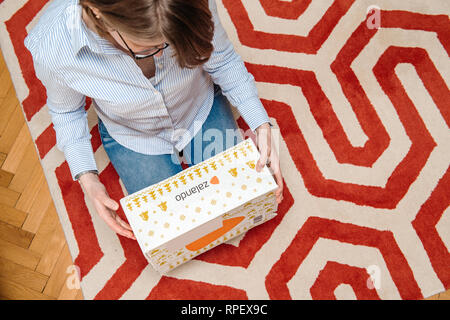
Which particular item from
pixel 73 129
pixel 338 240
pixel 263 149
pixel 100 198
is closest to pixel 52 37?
pixel 73 129

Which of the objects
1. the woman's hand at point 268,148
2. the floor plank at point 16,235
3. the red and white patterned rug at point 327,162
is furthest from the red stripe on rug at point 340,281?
the floor plank at point 16,235

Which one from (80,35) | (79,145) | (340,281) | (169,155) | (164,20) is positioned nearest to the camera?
(164,20)

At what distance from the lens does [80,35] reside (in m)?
0.59

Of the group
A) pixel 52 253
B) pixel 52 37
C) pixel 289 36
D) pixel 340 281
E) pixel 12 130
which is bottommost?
pixel 340 281

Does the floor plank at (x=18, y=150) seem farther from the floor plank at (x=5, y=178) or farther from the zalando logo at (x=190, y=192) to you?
the zalando logo at (x=190, y=192)

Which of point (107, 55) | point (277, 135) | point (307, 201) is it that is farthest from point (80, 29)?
point (307, 201)

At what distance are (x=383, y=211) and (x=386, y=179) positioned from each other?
0.33 ft

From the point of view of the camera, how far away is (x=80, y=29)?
23.3 inches

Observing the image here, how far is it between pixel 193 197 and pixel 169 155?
234mm

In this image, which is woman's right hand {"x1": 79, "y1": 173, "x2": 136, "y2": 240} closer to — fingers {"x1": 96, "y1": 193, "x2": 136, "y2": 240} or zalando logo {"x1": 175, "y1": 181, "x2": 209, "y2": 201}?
fingers {"x1": 96, "y1": 193, "x2": 136, "y2": 240}

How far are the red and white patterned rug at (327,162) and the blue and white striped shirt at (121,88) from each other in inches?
12.5

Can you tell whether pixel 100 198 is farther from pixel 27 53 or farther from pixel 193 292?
pixel 27 53

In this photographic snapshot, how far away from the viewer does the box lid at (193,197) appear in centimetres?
72
